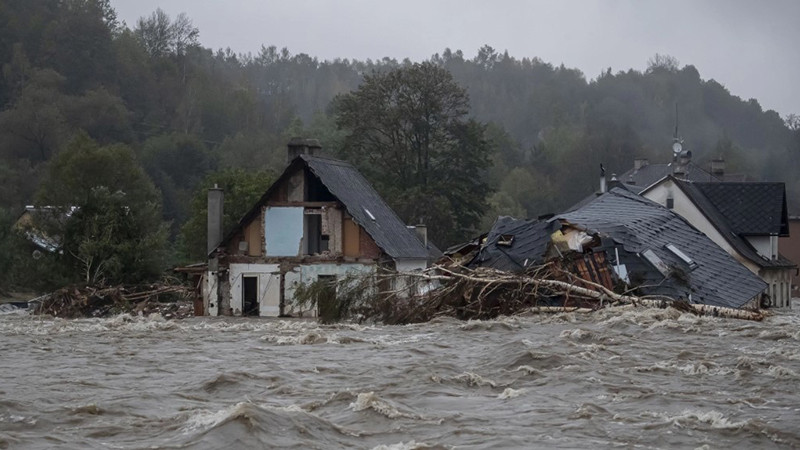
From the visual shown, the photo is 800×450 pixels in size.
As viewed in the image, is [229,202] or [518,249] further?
[229,202]

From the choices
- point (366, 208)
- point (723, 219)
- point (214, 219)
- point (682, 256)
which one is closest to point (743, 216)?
point (723, 219)

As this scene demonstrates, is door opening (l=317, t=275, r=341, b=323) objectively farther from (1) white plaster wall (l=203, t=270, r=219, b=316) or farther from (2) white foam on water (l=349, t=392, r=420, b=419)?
(2) white foam on water (l=349, t=392, r=420, b=419)

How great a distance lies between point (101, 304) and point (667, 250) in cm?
1747

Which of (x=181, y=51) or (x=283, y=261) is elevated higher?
(x=181, y=51)

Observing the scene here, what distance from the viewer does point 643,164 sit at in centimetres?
7731

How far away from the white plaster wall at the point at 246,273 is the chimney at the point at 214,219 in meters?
0.98

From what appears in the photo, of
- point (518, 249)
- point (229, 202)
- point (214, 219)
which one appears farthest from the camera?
point (229, 202)

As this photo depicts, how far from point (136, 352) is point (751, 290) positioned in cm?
1901

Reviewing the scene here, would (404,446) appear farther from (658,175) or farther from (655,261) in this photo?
(658,175)

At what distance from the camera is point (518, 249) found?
32688 mm

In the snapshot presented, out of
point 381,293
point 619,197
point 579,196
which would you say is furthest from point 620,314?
point 579,196

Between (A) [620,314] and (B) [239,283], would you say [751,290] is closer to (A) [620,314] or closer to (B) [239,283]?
(A) [620,314]

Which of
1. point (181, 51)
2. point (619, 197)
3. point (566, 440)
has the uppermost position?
point (181, 51)

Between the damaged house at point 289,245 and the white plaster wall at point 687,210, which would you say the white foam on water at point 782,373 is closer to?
the damaged house at point 289,245
